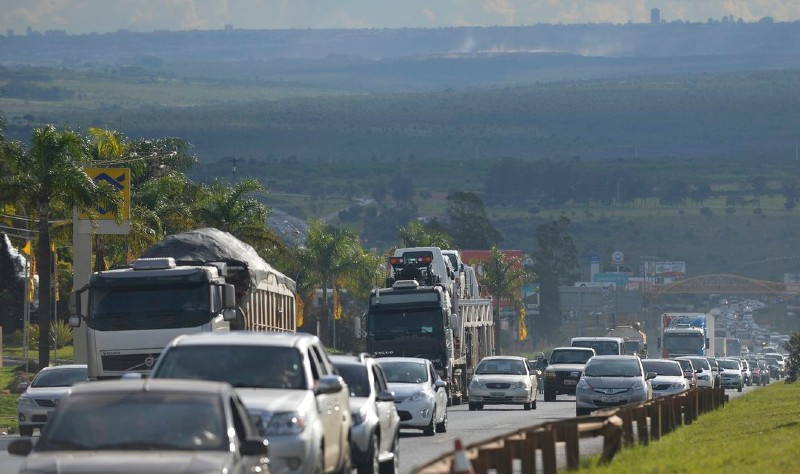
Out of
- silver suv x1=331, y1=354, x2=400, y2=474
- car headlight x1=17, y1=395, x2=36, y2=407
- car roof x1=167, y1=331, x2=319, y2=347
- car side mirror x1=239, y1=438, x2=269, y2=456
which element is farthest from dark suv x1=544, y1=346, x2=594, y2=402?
car side mirror x1=239, y1=438, x2=269, y2=456

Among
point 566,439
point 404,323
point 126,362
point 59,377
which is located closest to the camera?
point 566,439

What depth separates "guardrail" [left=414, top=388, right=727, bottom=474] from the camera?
1660 centimetres

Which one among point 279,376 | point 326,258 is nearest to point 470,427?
point 279,376

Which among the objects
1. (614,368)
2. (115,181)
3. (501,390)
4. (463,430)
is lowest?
(501,390)

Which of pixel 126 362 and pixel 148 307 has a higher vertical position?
pixel 148 307

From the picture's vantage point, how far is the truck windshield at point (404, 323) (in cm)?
4534

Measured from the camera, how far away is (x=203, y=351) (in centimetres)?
1745

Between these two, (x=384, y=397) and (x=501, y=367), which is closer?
(x=384, y=397)

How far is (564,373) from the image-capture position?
55.6 metres

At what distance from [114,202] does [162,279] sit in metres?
17.1

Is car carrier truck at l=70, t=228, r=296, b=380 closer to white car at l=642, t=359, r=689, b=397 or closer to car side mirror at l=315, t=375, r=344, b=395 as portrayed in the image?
car side mirror at l=315, t=375, r=344, b=395

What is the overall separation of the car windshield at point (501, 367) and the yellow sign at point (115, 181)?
1094 cm

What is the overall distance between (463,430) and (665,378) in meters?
13.4

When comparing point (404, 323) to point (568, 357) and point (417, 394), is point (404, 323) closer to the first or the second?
point (568, 357)
